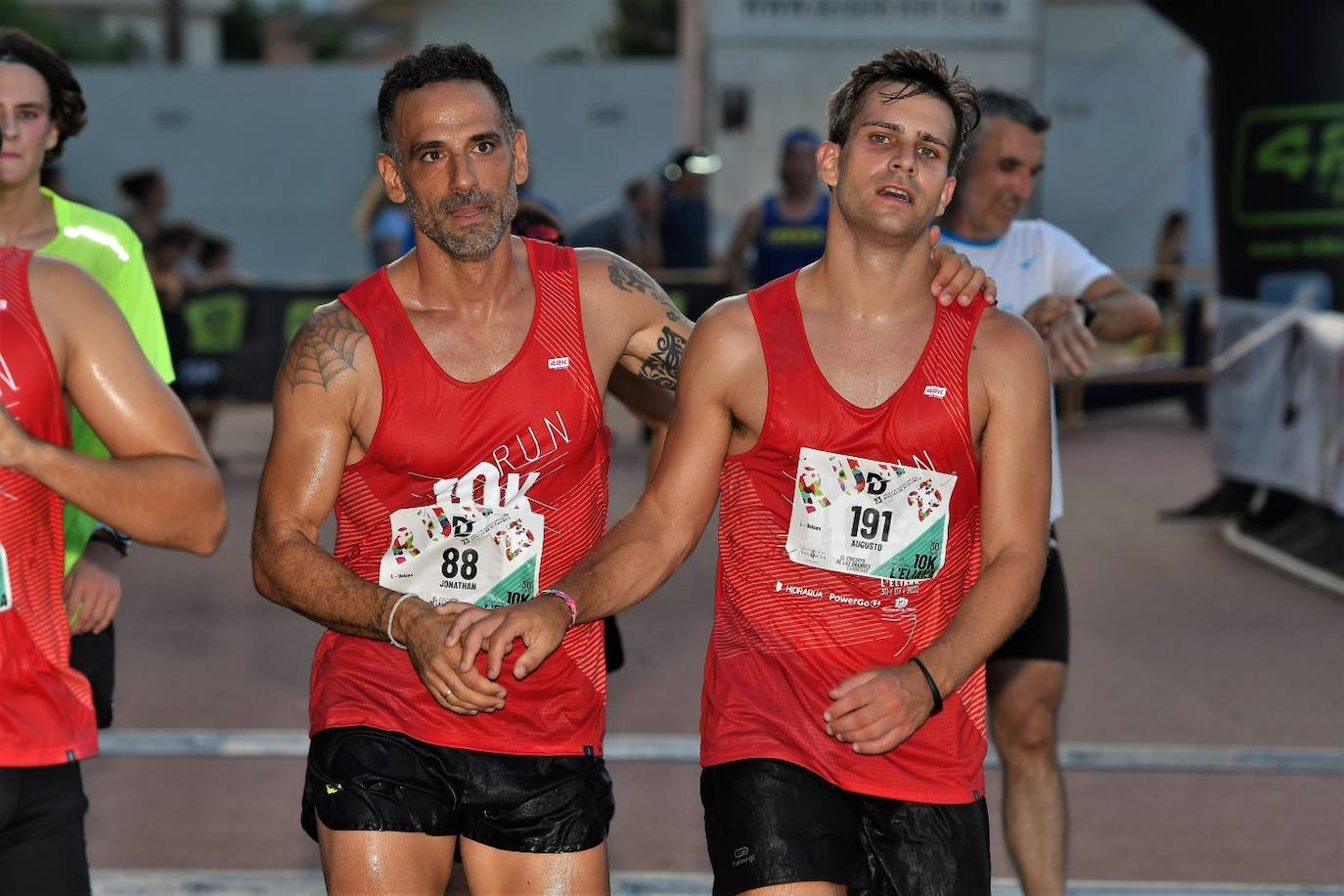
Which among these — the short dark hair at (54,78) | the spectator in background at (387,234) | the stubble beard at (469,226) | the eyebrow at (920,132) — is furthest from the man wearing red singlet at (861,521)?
the spectator in background at (387,234)

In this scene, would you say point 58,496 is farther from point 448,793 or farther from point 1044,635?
point 1044,635

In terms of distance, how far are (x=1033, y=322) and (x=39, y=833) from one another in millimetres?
2844

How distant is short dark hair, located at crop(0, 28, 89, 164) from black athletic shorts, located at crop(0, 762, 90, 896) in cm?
177

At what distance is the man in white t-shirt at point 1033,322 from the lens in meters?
4.96

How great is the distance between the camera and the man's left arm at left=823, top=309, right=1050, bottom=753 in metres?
3.63

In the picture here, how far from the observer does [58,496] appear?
3508 mm

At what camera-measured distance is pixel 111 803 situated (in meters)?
6.55

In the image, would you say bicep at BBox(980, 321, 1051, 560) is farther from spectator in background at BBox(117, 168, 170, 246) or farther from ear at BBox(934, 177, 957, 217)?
spectator in background at BBox(117, 168, 170, 246)

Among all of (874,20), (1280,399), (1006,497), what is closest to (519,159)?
(1006,497)

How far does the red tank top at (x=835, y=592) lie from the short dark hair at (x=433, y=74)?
2.56 feet

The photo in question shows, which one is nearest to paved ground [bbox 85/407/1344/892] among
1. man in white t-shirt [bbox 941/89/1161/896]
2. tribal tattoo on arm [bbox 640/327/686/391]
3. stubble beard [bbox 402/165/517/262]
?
man in white t-shirt [bbox 941/89/1161/896]

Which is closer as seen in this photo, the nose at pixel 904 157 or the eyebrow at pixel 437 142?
the nose at pixel 904 157

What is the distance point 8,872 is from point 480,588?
105 cm

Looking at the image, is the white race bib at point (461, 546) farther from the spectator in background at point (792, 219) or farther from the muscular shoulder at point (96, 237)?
the spectator in background at point (792, 219)
